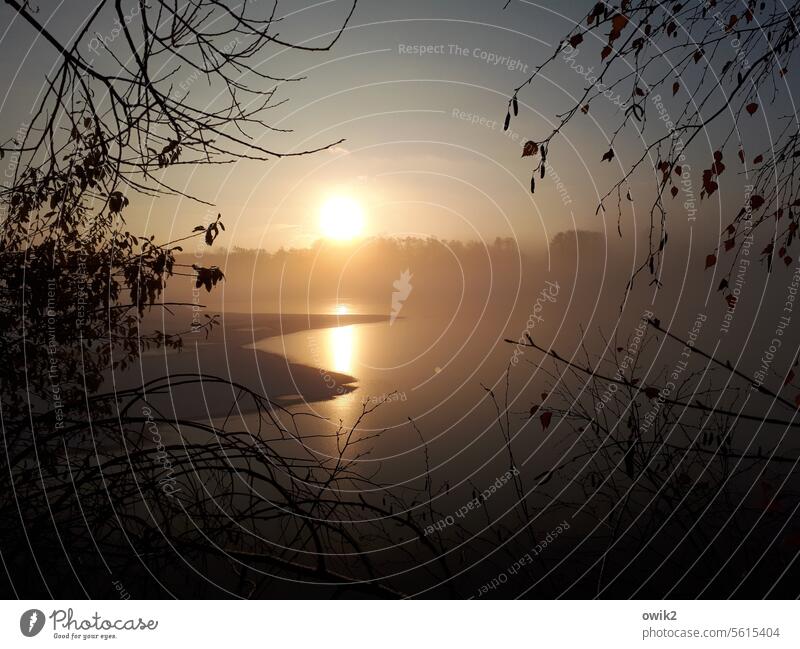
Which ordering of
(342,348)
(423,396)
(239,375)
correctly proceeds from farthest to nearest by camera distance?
(342,348), (239,375), (423,396)

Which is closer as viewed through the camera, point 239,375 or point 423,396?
point 423,396

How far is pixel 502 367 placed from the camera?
26.9m

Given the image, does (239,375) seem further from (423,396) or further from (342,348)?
(342,348)

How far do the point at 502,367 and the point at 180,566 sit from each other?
78.2ft

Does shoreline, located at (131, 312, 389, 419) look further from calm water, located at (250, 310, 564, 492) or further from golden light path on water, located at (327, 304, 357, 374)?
golden light path on water, located at (327, 304, 357, 374)

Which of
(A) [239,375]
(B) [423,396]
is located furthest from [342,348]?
(B) [423,396]

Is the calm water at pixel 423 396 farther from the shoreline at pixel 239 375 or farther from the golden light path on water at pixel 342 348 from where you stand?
the shoreline at pixel 239 375

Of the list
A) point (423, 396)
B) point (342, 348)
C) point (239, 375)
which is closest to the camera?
point (423, 396)

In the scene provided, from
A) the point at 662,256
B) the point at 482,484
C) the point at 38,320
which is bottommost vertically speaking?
the point at 482,484

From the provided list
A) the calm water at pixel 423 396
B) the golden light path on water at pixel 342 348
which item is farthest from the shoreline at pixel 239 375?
the golden light path on water at pixel 342 348

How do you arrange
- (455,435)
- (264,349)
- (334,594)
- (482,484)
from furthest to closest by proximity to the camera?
(264,349)
(455,435)
(482,484)
(334,594)
